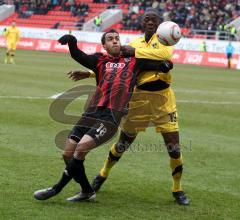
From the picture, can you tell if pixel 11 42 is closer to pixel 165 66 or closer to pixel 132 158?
pixel 132 158

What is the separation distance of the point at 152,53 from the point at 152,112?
0.86m

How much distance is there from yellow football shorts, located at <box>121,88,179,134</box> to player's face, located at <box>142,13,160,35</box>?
28.8 inches

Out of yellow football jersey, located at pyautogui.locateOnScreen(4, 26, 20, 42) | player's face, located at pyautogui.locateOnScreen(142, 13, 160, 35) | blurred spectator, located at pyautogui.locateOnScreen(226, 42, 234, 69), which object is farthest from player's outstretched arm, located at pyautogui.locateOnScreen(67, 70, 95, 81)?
blurred spectator, located at pyautogui.locateOnScreen(226, 42, 234, 69)

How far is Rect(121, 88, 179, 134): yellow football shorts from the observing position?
7375 millimetres

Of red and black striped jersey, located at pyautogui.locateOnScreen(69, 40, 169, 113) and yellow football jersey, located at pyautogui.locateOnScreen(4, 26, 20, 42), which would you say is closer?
red and black striped jersey, located at pyautogui.locateOnScreen(69, 40, 169, 113)

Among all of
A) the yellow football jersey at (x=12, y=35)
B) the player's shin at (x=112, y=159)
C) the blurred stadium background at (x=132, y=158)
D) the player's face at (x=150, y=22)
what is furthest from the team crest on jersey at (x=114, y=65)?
the yellow football jersey at (x=12, y=35)

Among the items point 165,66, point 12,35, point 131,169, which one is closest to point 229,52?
point 12,35

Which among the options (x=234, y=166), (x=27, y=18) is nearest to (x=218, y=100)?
(x=234, y=166)

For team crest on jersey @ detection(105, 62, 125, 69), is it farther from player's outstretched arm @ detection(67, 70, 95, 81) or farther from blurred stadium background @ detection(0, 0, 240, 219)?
blurred stadium background @ detection(0, 0, 240, 219)

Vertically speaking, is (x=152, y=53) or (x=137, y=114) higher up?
(x=152, y=53)

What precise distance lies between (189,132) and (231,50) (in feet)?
81.4

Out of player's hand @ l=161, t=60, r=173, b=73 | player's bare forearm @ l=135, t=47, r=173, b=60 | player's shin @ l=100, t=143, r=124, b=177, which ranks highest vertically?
player's bare forearm @ l=135, t=47, r=173, b=60

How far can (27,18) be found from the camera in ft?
198

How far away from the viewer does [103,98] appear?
7012 mm
